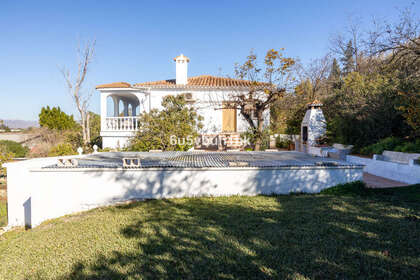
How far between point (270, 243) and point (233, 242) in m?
0.51

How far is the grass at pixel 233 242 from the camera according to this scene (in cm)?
278

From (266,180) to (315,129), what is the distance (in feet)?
21.8

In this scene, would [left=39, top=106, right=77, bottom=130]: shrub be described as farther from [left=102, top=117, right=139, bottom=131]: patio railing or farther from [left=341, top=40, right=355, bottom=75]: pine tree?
[left=341, top=40, right=355, bottom=75]: pine tree

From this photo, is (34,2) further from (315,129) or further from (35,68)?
(315,129)

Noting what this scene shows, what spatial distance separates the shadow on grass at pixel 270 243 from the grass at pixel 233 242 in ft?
0.04

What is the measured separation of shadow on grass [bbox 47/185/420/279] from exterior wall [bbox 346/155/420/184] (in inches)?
78.8

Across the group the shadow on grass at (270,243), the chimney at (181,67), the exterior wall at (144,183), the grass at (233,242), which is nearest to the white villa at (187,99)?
the chimney at (181,67)

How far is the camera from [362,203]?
497 centimetres

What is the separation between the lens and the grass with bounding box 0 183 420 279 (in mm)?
2775

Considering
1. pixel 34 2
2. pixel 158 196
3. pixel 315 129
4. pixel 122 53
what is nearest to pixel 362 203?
pixel 158 196

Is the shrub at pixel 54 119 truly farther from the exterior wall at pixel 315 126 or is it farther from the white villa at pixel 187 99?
the exterior wall at pixel 315 126

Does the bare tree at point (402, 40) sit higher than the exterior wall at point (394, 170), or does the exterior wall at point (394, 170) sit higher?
the bare tree at point (402, 40)

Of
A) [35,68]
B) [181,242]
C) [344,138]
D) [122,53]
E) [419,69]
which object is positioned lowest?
[181,242]

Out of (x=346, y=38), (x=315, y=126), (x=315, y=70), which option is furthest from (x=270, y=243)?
(x=346, y=38)
